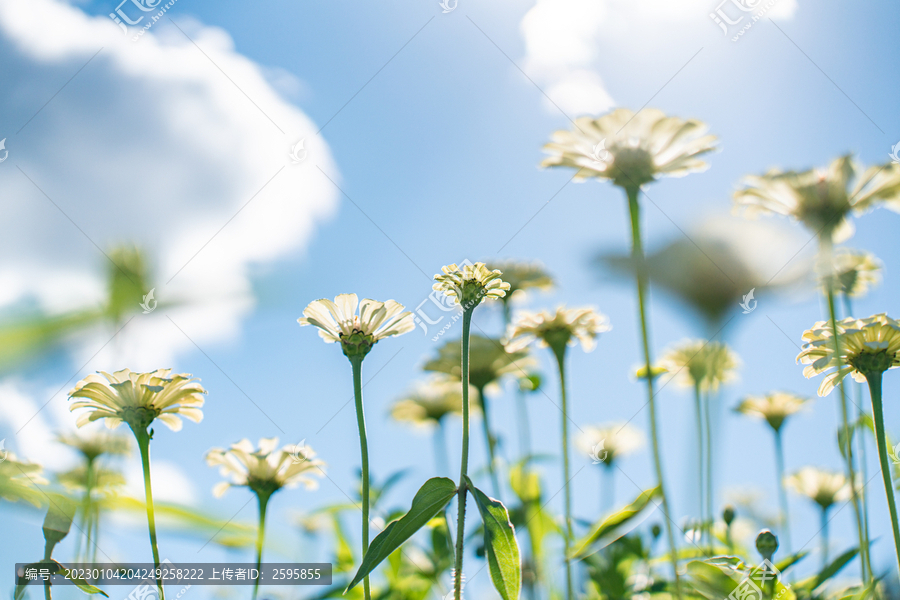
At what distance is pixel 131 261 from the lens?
180 cm

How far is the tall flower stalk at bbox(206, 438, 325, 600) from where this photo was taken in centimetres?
124

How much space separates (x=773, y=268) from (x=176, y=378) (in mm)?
1127

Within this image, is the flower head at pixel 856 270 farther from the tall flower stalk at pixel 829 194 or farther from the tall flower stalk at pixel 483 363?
the tall flower stalk at pixel 483 363

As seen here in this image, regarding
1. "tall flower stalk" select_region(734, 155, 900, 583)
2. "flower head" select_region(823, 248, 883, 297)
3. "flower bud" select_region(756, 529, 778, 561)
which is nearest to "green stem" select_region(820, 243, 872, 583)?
"tall flower stalk" select_region(734, 155, 900, 583)

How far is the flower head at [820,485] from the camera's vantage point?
5.64 ft

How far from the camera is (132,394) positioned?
96cm

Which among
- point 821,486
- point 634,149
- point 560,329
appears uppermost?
point 634,149

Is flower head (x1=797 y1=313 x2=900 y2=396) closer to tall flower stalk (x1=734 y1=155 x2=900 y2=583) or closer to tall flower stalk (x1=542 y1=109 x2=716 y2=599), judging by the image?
tall flower stalk (x1=734 y1=155 x2=900 y2=583)

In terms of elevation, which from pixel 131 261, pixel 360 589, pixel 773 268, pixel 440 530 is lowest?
pixel 360 589

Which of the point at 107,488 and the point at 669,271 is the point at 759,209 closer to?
the point at 669,271

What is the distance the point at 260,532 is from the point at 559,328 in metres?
0.82

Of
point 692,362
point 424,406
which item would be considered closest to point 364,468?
point 692,362

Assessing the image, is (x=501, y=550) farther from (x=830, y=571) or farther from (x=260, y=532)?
(x=830, y=571)

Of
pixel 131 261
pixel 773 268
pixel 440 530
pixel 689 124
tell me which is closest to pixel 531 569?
pixel 440 530
